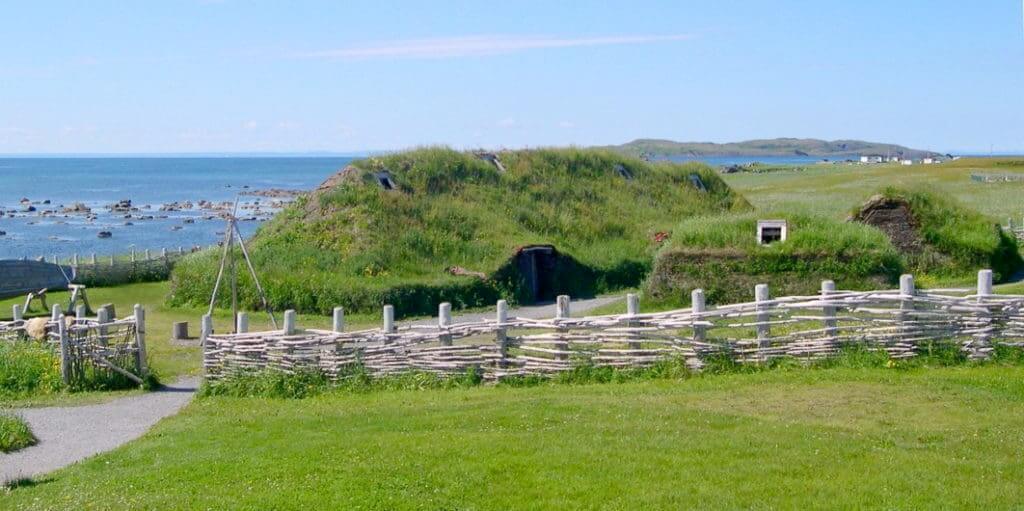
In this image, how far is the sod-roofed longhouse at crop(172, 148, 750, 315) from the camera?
31.5 m

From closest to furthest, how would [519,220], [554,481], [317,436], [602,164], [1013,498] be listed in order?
[1013,498], [554,481], [317,436], [519,220], [602,164]

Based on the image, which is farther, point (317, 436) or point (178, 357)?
point (178, 357)

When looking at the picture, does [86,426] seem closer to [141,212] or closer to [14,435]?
[14,435]

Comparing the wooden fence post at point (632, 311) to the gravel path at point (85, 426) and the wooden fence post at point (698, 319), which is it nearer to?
the wooden fence post at point (698, 319)

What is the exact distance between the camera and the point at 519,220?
129 feet

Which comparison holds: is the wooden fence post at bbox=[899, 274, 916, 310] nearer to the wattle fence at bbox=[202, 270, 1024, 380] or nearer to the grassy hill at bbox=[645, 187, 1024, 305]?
the wattle fence at bbox=[202, 270, 1024, 380]

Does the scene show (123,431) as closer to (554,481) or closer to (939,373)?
(554,481)

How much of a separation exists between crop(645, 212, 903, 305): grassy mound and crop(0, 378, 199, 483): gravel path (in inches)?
526

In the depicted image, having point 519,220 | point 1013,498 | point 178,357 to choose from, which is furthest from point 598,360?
point 519,220

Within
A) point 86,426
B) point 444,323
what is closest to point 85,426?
point 86,426

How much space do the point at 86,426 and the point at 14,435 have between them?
150cm

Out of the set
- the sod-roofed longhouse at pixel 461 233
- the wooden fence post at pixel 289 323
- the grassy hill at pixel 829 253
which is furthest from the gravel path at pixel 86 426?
the grassy hill at pixel 829 253

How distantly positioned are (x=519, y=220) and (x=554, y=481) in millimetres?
28698

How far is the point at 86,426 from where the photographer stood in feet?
57.0
